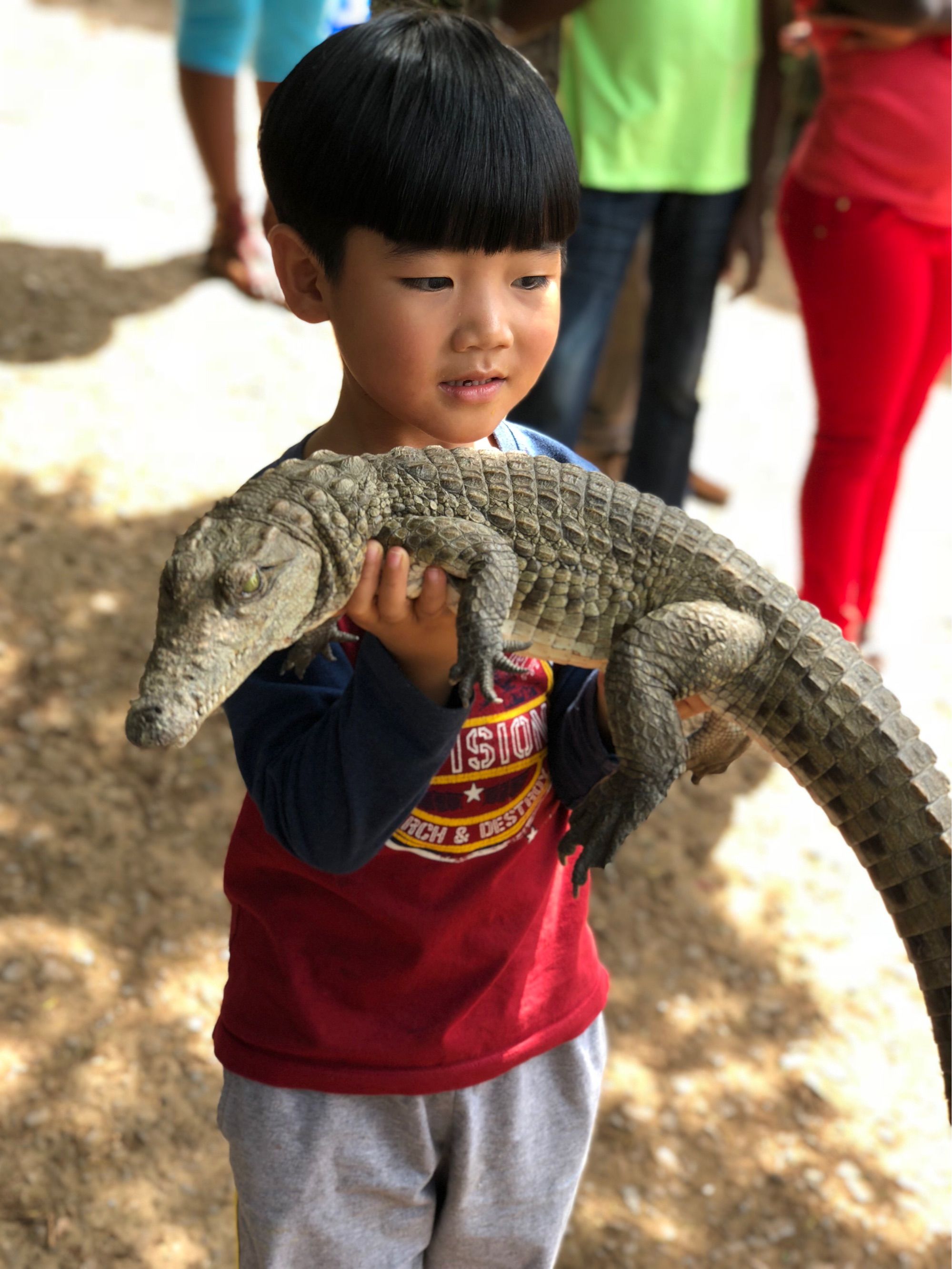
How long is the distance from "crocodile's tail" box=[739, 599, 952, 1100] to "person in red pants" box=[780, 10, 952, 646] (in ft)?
7.18

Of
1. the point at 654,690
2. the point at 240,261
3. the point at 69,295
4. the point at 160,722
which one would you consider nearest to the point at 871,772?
the point at 654,690

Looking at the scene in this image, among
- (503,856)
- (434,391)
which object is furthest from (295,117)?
(503,856)

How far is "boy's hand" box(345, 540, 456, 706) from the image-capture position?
Result: 128 cm

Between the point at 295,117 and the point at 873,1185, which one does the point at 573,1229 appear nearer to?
the point at 873,1185

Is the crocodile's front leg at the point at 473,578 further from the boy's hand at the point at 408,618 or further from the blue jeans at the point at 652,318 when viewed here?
the blue jeans at the point at 652,318

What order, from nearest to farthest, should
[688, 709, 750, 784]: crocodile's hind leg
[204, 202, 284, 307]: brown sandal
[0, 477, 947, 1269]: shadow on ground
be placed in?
[688, 709, 750, 784]: crocodile's hind leg < [0, 477, 947, 1269]: shadow on ground < [204, 202, 284, 307]: brown sandal

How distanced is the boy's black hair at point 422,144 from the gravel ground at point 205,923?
189 cm

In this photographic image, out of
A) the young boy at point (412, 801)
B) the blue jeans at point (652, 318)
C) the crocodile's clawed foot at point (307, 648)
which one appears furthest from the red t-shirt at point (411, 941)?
the blue jeans at point (652, 318)

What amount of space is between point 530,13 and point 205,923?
2368 millimetres

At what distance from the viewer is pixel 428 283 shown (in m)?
Answer: 1.38

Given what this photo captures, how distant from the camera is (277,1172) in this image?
1.58m

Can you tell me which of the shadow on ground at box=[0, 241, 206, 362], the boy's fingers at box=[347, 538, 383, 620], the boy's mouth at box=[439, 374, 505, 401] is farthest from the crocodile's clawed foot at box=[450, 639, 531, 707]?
the shadow on ground at box=[0, 241, 206, 362]

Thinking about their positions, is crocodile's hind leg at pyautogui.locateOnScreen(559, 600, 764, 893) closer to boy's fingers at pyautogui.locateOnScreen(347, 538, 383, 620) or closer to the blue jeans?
boy's fingers at pyautogui.locateOnScreen(347, 538, 383, 620)

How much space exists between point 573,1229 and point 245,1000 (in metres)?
1.32
